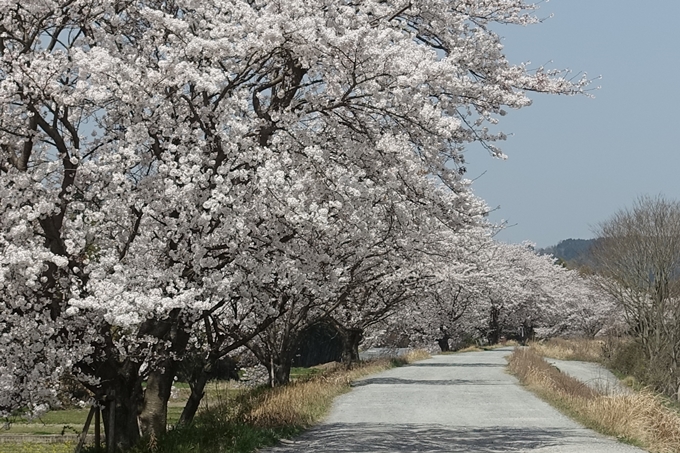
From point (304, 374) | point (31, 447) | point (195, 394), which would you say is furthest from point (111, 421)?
point (304, 374)

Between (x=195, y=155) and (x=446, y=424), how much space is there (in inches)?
362

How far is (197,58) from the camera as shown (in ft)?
35.9

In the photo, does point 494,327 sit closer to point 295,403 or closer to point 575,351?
point 575,351

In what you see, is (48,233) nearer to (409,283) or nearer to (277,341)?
(277,341)

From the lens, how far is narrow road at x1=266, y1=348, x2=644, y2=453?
13844 mm

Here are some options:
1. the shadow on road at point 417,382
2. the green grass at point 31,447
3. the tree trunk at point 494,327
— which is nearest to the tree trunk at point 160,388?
the green grass at point 31,447

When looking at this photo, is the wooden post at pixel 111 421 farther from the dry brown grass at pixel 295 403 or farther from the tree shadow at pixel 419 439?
the dry brown grass at pixel 295 403

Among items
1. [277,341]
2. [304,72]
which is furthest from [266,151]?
[277,341]

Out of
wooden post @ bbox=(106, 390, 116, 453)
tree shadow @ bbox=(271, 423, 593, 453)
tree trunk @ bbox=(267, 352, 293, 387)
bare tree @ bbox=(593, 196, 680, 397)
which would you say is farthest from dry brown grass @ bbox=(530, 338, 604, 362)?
wooden post @ bbox=(106, 390, 116, 453)

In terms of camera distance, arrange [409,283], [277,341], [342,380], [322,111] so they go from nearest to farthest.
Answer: [322,111]
[277,341]
[342,380]
[409,283]

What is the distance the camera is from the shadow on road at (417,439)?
535 inches

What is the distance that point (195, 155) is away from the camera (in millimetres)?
10633

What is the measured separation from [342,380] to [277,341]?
349cm

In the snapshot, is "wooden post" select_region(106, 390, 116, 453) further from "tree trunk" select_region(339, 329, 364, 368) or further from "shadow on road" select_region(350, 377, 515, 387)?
"tree trunk" select_region(339, 329, 364, 368)
